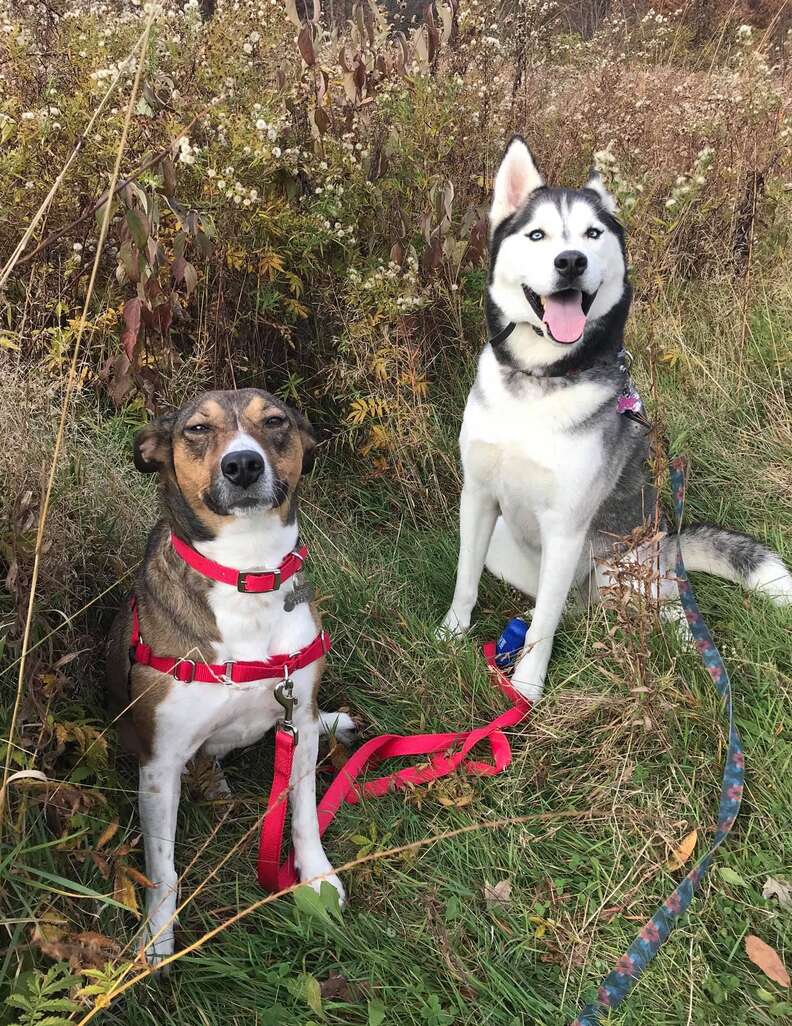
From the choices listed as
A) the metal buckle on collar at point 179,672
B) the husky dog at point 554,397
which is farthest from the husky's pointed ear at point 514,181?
the metal buckle on collar at point 179,672

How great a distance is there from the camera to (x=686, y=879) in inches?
83.3

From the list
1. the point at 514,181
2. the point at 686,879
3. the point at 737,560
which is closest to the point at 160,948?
the point at 686,879

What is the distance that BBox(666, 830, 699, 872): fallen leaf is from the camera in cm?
224

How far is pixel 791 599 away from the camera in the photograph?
3.08 metres

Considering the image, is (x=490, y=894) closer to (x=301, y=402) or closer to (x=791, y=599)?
(x=791, y=599)

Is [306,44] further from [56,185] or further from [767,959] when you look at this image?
[767,959]

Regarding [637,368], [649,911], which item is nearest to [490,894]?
[649,911]

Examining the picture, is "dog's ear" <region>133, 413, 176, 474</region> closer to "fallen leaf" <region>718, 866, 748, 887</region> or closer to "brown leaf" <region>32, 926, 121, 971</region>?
"brown leaf" <region>32, 926, 121, 971</region>

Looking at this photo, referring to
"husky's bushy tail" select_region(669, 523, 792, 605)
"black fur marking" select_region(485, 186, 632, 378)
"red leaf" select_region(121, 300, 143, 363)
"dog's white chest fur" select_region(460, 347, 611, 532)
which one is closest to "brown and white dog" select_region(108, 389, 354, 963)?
"red leaf" select_region(121, 300, 143, 363)

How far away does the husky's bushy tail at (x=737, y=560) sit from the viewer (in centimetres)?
314

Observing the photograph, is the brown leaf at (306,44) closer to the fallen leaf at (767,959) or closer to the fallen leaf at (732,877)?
the fallen leaf at (732,877)

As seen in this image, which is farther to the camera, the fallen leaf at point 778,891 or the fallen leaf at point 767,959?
the fallen leaf at point 778,891

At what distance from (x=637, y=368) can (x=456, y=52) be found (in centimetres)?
204

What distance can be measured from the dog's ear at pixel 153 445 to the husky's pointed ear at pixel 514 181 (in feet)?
5.21
